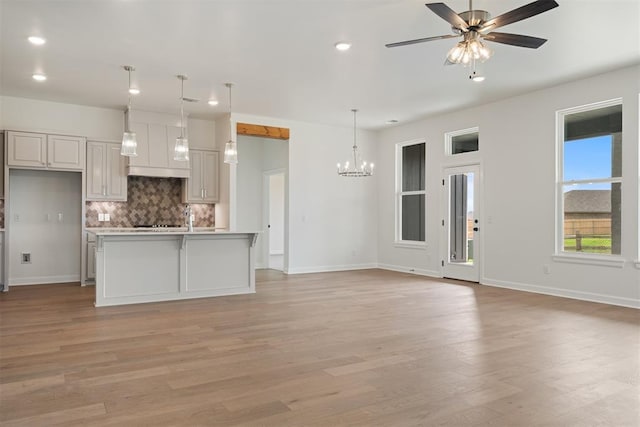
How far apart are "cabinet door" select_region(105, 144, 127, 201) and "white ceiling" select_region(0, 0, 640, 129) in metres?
0.79

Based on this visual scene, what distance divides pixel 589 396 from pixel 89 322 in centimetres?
451

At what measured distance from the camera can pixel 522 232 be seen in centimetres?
698

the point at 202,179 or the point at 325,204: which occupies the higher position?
the point at 202,179

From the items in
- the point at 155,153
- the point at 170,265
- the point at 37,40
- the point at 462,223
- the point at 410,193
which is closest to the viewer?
the point at 37,40

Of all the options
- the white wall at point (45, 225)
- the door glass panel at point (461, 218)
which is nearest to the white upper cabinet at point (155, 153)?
the white wall at point (45, 225)

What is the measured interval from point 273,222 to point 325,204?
146 cm

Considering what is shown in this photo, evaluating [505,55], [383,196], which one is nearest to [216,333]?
[505,55]

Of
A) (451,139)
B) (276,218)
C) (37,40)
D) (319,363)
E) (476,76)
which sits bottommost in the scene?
(319,363)

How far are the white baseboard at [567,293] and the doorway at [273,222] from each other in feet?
14.7

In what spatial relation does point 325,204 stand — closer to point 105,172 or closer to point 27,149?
point 105,172

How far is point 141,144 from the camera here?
7.70 meters

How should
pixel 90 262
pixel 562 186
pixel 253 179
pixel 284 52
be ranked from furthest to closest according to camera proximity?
pixel 253 179 < pixel 90 262 < pixel 562 186 < pixel 284 52

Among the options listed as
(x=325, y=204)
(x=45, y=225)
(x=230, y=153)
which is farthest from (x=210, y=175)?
(x=45, y=225)

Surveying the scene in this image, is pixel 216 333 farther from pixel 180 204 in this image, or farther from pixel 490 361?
pixel 180 204
